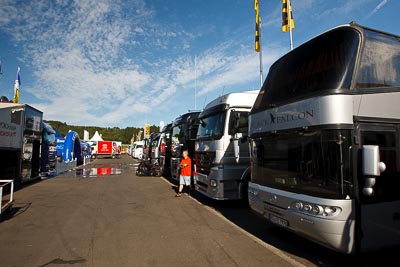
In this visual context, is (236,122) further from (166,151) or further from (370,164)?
(166,151)

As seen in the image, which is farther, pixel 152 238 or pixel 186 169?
pixel 186 169

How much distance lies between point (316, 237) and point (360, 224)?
2.00ft

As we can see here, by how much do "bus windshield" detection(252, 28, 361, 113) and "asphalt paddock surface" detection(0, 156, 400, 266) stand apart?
266 centimetres

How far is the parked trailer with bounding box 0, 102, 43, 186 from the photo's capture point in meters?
11.7

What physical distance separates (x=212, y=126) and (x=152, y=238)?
4.25 meters

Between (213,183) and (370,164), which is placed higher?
(370,164)

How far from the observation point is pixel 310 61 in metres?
4.95

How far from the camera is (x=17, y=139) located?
12695mm

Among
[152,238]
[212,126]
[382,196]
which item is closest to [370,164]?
[382,196]

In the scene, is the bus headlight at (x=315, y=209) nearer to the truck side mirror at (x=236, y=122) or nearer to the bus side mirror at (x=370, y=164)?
the bus side mirror at (x=370, y=164)

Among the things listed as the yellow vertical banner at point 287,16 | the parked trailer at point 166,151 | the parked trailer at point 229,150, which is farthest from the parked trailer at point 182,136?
the yellow vertical banner at point 287,16

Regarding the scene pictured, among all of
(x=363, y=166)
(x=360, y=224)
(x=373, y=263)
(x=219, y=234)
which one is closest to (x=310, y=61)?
(x=363, y=166)

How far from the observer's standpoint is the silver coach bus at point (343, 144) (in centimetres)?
389

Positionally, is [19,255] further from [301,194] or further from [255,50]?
[255,50]
